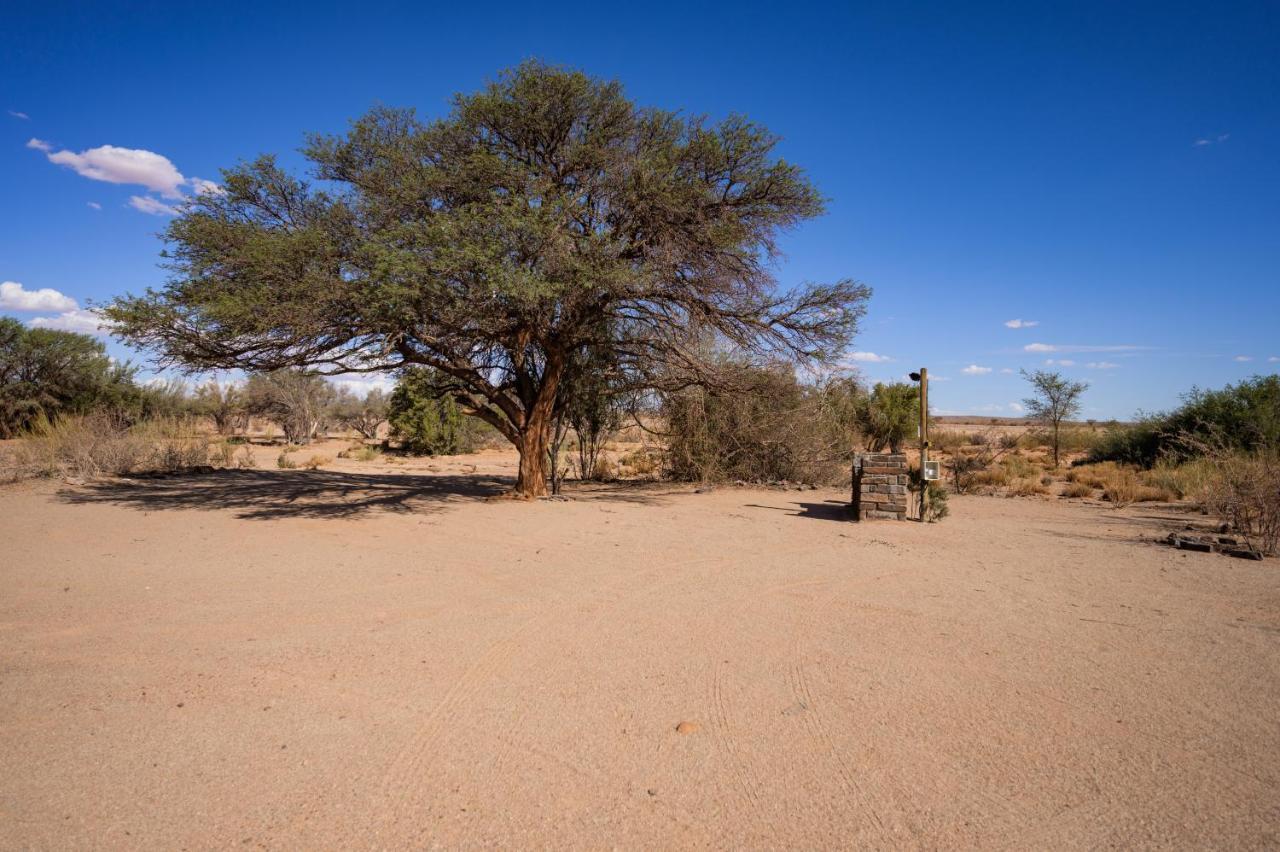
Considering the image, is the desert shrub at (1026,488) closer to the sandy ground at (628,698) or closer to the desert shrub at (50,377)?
the sandy ground at (628,698)

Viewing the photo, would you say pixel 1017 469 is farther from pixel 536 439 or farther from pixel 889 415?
pixel 536 439

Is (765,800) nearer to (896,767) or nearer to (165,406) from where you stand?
(896,767)

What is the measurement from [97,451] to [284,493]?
5277 mm

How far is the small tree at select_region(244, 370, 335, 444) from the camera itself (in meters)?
35.0

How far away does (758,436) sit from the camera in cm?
1797

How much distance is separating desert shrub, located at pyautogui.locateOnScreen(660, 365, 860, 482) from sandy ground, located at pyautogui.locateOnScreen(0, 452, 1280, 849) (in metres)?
9.29

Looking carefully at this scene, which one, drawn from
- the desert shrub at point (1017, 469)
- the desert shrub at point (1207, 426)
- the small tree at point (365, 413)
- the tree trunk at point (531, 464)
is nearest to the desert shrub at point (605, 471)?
the tree trunk at point (531, 464)

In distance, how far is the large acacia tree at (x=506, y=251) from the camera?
1033cm

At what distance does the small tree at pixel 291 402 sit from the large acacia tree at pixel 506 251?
23.5 metres

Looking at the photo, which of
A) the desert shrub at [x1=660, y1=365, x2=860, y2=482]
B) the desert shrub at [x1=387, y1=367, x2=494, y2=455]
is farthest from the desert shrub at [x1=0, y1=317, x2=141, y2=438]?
the desert shrub at [x1=660, y1=365, x2=860, y2=482]

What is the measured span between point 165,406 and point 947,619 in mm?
35238

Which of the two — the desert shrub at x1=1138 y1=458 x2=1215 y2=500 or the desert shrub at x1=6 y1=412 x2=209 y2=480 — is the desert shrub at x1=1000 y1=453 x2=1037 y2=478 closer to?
the desert shrub at x1=1138 y1=458 x2=1215 y2=500

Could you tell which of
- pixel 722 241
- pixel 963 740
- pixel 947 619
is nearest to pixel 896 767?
pixel 963 740

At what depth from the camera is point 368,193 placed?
1192 cm
